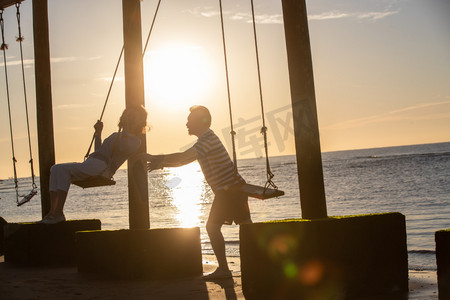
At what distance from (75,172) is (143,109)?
1311mm

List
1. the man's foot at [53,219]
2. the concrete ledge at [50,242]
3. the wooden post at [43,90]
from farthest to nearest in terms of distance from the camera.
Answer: the wooden post at [43,90] < the concrete ledge at [50,242] < the man's foot at [53,219]

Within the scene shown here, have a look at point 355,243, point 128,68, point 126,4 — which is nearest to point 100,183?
point 128,68

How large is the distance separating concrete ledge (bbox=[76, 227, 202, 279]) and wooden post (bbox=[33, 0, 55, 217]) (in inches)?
109

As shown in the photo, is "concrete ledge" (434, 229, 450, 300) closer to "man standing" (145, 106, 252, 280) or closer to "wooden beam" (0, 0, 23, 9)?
"man standing" (145, 106, 252, 280)

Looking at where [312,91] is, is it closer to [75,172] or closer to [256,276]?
[256,276]

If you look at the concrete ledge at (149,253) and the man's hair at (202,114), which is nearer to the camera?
the man's hair at (202,114)

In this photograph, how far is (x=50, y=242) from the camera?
10.0 meters

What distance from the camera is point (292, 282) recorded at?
5.88 m

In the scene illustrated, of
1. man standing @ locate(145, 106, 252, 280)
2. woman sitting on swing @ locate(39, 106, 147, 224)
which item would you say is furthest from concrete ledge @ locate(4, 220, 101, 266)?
man standing @ locate(145, 106, 252, 280)

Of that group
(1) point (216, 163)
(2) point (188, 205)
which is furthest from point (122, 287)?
(2) point (188, 205)

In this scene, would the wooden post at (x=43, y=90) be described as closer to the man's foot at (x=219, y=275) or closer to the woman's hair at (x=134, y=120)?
the woman's hair at (x=134, y=120)

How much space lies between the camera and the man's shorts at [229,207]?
7.41 m

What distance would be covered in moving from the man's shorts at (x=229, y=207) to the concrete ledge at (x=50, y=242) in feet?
11.1

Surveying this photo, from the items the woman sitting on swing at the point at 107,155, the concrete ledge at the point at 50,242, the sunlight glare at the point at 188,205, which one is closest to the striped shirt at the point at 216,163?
the woman sitting on swing at the point at 107,155
